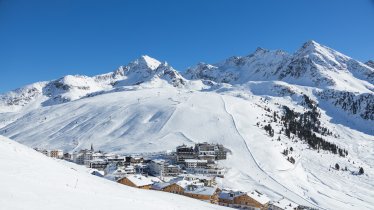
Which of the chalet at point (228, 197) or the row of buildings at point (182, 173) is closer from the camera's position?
the row of buildings at point (182, 173)

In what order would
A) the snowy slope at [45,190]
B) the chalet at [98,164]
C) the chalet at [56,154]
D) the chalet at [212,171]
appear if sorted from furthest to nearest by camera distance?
the chalet at [56,154] < the chalet at [98,164] < the chalet at [212,171] < the snowy slope at [45,190]

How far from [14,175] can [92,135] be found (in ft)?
451

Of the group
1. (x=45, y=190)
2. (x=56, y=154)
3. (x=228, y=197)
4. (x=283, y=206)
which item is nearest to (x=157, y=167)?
(x=228, y=197)

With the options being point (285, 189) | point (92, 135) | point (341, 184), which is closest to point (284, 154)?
point (341, 184)

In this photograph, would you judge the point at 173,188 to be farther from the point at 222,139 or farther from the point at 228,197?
the point at 222,139

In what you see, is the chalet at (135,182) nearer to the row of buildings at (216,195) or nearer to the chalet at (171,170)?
the row of buildings at (216,195)

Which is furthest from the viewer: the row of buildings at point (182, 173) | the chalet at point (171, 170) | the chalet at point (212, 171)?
the chalet at point (171, 170)

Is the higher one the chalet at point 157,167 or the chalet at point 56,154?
the chalet at point 56,154

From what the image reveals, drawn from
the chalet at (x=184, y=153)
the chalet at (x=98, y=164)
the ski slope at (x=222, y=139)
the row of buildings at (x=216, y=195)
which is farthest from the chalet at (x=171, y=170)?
the row of buildings at (x=216, y=195)

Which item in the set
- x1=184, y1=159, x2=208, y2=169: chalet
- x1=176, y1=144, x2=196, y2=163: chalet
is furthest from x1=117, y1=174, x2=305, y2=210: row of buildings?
x1=176, y1=144, x2=196, y2=163: chalet

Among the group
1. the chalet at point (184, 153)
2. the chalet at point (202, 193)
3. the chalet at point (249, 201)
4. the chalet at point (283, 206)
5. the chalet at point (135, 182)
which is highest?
the chalet at point (184, 153)

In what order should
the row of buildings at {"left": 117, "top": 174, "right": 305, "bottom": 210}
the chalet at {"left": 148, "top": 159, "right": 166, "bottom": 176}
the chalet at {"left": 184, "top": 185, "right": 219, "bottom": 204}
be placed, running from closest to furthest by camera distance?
1. the chalet at {"left": 184, "top": 185, "right": 219, "bottom": 204}
2. the row of buildings at {"left": 117, "top": 174, "right": 305, "bottom": 210}
3. the chalet at {"left": 148, "top": 159, "right": 166, "bottom": 176}

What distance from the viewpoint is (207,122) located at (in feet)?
510

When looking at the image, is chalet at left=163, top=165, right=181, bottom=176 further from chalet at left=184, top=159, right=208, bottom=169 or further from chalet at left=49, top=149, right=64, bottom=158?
chalet at left=49, top=149, right=64, bottom=158
